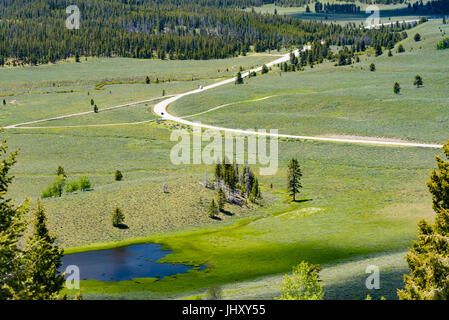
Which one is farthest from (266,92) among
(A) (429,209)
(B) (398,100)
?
(A) (429,209)

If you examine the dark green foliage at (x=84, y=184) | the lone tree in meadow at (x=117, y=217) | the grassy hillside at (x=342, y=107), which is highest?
the grassy hillside at (x=342, y=107)

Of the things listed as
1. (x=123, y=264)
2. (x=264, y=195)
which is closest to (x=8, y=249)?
(x=123, y=264)

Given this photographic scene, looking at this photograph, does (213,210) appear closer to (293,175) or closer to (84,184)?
(293,175)

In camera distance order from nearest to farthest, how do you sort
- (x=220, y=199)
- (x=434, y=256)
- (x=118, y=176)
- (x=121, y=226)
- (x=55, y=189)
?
(x=434, y=256)
(x=121, y=226)
(x=220, y=199)
(x=55, y=189)
(x=118, y=176)

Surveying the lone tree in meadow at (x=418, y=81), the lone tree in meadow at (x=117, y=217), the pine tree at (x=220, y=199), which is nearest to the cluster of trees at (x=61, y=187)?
the lone tree in meadow at (x=117, y=217)

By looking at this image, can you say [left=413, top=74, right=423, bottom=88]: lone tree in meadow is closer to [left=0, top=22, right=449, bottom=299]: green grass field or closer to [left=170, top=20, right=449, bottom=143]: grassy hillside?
[left=170, top=20, right=449, bottom=143]: grassy hillside

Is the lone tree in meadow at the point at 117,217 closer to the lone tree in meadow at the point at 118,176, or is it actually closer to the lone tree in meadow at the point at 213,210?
the lone tree in meadow at the point at 213,210
